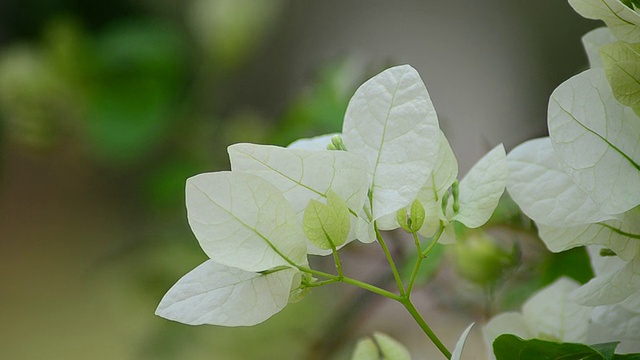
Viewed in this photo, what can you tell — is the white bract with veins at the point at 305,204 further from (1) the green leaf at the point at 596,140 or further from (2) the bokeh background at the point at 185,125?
(2) the bokeh background at the point at 185,125

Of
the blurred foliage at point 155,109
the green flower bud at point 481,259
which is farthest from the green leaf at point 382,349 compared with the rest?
the blurred foliage at point 155,109

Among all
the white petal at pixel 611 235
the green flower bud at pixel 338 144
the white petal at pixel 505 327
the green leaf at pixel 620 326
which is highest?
the green flower bud at pixel 338 144

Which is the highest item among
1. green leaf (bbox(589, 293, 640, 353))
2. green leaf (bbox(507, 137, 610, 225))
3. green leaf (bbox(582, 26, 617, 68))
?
green leaf (bbox(582, 26, 617, 68))

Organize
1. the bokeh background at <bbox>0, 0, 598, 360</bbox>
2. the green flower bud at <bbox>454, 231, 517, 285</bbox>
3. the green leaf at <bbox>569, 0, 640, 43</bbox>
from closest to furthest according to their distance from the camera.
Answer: the green leaf at <bbox>569, 0, 640, 43</bbox>, the green flower bud at <bbox>454, 231, 517, 285</bbox>, the bokeh background at <bbox>0, 0, 598, 360</bbox>

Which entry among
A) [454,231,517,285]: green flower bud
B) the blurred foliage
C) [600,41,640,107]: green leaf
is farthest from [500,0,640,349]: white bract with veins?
the blurred foliage

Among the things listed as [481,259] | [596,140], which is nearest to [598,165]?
[596,140]

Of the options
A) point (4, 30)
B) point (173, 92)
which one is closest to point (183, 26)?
point (173, 92)

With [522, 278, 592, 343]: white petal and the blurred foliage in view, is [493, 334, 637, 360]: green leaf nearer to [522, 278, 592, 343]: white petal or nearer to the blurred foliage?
[522, 278, 592, 343]: white petal
